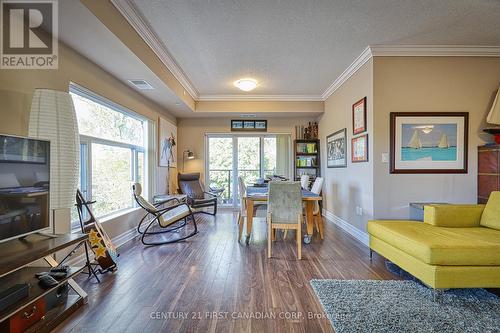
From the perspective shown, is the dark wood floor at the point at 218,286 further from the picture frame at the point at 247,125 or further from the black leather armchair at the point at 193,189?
the picture frame at the point at 247,125

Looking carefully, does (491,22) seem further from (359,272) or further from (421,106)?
(359,272)

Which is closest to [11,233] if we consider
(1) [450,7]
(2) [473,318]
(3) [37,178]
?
(3) [37,178]

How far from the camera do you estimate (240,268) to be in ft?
8.68

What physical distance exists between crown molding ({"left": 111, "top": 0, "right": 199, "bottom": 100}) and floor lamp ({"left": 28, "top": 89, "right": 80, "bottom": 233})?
1073mm

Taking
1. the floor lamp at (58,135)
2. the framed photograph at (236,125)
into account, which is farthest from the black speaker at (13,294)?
the framed photograph at (236,125)

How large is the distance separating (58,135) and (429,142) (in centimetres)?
412

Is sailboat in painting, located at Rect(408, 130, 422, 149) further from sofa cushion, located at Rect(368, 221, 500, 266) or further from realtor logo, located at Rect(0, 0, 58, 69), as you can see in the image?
realtor logo, located at Rect(0, 0, 58, 69)

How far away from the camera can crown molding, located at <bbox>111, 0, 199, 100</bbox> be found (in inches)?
92.8

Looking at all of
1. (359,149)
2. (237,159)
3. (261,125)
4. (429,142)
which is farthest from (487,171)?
(237,159)

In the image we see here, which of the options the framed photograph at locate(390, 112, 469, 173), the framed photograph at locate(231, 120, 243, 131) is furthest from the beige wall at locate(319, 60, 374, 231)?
the framed photograph at locate(231, 120, 243, 131)

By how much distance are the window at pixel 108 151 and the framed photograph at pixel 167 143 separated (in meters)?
0.42

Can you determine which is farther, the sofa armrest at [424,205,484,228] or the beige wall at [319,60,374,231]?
the beige wall at [319,60,374,231]

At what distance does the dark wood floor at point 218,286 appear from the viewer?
5.69ft

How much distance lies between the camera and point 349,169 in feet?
13.5
